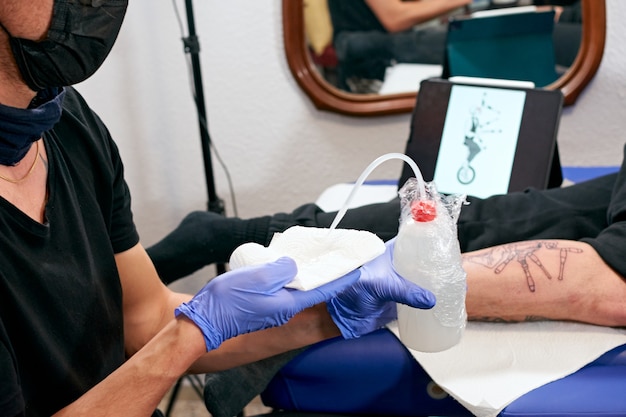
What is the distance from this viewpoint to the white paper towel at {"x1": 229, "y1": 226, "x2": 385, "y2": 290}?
847 mm

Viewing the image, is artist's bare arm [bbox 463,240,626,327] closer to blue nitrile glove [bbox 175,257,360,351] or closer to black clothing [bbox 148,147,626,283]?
black clothing [bbox 148,147,626,283]

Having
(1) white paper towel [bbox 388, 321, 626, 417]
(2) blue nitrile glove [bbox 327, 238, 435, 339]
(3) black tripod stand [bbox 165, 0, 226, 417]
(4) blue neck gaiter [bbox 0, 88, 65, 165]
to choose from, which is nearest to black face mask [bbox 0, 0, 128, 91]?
(4) blue neck gaiter [bbox 0, 88, 65, 165]

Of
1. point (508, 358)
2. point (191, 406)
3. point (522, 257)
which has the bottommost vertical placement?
point (191, 406)

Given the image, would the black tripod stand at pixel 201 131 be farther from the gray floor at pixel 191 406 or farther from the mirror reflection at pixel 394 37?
the mirror reflection at pixel 394 37

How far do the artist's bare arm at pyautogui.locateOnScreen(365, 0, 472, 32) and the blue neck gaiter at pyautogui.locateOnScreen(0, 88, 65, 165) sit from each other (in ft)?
4.27

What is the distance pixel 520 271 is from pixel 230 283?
0.61 metres

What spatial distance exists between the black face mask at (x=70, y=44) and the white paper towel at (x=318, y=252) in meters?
0.33

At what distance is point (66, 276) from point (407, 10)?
143 centimetres

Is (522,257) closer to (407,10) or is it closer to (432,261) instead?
(432,261)

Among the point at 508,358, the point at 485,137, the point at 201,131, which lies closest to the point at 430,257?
the point at 508,358

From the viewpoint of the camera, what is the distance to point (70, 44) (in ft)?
2.88

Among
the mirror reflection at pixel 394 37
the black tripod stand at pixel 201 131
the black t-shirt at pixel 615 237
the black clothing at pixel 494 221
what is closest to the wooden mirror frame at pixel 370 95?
the mirror reflection at pixel 394 37

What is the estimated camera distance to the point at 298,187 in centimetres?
219

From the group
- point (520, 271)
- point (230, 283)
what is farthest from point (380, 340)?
point (230, 283)
